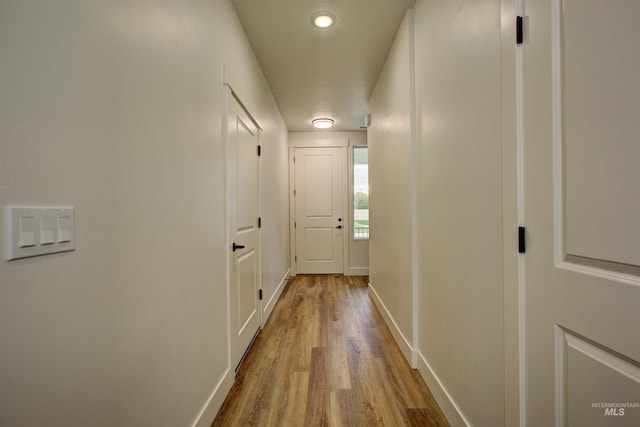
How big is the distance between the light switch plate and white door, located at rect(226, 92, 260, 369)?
1.23m

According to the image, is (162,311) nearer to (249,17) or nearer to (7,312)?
(7,312)

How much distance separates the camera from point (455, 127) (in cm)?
146

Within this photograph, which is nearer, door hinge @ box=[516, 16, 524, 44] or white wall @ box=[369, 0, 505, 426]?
door hinge @ box=[516, 16, 524, 44]

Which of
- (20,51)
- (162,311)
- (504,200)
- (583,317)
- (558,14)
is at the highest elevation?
(558,14)

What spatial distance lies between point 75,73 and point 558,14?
1.27 metres

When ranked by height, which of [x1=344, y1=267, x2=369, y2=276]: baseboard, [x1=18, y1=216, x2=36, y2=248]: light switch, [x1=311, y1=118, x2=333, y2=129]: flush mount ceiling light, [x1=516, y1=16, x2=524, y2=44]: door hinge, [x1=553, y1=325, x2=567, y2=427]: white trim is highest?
[x1=311, y1=118, x2=333, y2=129]: flush mount ceiling light

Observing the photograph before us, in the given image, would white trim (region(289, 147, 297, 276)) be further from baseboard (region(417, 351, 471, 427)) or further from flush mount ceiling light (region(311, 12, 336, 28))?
baseboard (region(417, 351, 471, 427))

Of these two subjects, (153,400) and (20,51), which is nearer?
(20,51)

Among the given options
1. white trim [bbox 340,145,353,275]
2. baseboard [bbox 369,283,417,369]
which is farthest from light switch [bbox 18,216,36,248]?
white trim [bbox 340,145,353,275]

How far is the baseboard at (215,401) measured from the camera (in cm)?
→ 144

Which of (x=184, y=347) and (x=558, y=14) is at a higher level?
(x=558, y=14)

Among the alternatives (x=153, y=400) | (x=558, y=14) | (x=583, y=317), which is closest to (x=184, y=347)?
(x=153, y=400)

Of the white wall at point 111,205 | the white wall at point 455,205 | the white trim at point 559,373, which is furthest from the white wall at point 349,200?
the white trim at point 559,373

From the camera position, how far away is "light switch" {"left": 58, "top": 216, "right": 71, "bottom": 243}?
27.1 inches
